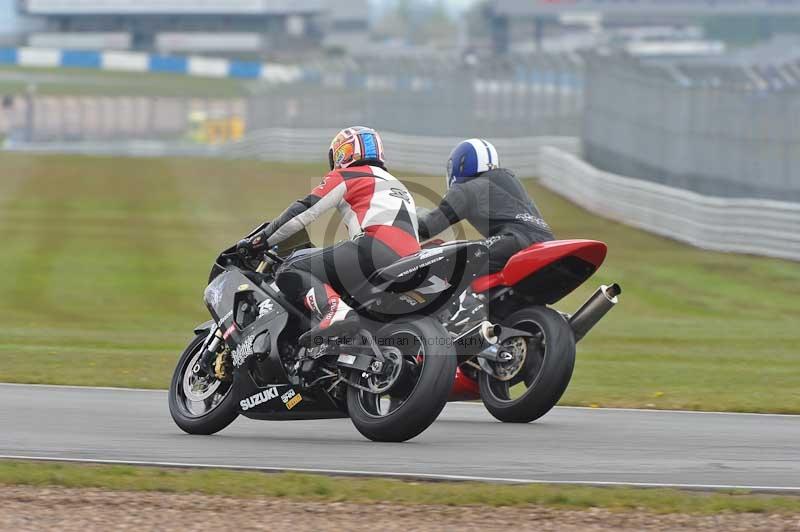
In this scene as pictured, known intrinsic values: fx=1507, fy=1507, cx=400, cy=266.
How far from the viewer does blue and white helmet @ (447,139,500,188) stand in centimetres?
993

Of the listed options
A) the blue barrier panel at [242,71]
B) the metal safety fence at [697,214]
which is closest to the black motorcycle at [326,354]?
the metal safety fence at [697,214]

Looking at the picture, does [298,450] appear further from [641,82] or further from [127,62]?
[127,62]

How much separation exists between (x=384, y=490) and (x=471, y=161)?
10.4 ft

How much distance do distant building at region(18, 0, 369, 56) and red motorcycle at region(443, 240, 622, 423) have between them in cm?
8125

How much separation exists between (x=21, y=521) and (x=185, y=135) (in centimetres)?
5460

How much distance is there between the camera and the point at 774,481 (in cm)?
770

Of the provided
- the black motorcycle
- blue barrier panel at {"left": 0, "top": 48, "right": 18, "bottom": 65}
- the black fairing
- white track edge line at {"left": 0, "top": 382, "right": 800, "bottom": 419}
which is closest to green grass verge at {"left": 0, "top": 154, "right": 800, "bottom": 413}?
white track edge line at {"left": 0, "top": 382, "right": 800, "bottom": 419}

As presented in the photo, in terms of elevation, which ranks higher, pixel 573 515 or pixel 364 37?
pixel 573 515

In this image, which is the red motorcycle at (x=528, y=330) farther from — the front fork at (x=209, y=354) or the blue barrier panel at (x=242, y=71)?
the blue barrier panel at (x=242, y=71)

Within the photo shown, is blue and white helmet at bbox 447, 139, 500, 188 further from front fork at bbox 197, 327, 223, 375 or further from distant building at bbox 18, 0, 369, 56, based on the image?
distant building at bbox 18, 0, 369, 56

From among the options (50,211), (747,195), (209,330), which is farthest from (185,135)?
(209,330)

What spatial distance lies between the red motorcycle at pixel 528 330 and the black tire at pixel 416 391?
72 centimetres

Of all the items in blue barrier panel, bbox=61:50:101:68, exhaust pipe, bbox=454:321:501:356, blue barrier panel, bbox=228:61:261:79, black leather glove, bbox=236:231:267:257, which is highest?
black leather glove, bbox=236:231:267:257

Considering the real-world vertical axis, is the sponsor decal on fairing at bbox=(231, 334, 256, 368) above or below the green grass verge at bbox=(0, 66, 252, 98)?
above
